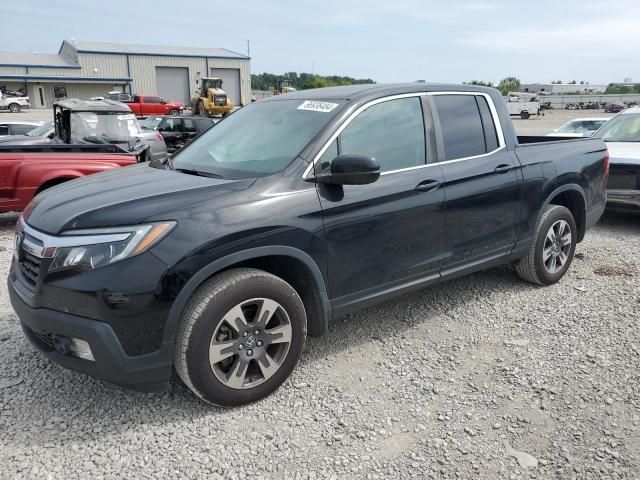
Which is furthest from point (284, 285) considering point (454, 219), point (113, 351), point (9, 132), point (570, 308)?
point (9, 132)

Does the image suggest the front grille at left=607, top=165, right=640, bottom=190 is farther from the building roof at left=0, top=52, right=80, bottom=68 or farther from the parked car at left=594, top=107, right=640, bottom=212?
the building roof at left=0, top=52, right=80, bottom=68

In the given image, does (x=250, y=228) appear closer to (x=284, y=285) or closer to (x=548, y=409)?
(x=284, y=285)

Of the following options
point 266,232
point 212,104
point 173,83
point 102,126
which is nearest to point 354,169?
point 266,232

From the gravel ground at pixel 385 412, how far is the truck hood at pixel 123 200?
109cm

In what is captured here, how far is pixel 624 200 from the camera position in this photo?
278 inches

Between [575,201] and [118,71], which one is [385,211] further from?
[118,71]

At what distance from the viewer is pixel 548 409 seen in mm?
3027

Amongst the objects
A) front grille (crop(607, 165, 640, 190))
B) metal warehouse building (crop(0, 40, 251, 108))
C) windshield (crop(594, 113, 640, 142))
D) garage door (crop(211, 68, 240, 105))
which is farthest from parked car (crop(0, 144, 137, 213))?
garage door (crop(211, 68, 240, 105))

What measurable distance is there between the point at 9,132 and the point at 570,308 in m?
12.5

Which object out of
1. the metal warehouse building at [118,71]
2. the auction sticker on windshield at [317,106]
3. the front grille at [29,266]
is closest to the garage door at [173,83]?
the metal warehouse building at [118,71]

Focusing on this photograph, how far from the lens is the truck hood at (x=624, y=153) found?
23.1ft

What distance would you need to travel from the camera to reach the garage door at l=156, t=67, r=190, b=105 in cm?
5897

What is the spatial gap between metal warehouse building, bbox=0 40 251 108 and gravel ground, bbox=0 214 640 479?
5591 centimetres

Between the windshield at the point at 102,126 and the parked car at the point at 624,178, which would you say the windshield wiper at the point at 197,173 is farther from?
the parked car at the point at 624,178
